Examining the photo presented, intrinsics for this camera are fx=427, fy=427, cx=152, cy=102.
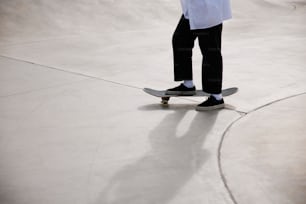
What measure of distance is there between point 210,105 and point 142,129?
70cm

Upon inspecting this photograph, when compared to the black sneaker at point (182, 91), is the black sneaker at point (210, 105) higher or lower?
lower

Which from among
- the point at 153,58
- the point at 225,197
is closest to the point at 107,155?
the point at 225,197

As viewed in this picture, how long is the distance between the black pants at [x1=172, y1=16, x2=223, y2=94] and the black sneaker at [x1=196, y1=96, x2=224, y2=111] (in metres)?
0.09

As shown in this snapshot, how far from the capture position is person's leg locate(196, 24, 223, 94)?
3.50m

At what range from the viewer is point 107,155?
2.88m

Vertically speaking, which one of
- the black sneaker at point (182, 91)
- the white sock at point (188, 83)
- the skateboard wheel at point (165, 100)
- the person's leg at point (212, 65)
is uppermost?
the person's leg at point (212, 65)

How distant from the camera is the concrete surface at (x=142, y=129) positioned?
2.40m

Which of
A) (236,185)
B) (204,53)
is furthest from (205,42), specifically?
(236,185)

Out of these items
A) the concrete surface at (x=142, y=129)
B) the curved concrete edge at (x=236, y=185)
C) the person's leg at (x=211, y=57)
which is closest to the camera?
the curved concrete edge at (x=236, y=185)

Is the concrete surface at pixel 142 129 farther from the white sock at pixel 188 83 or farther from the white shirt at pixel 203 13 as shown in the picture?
the white shirt at pixel 203 13

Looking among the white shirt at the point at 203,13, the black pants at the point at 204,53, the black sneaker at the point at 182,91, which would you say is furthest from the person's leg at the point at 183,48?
the white shirt at the point at 203,13

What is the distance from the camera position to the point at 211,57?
11.7ft

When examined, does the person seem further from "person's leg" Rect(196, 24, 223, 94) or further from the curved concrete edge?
the curved concrete edge

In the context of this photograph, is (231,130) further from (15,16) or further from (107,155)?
(15,16)
